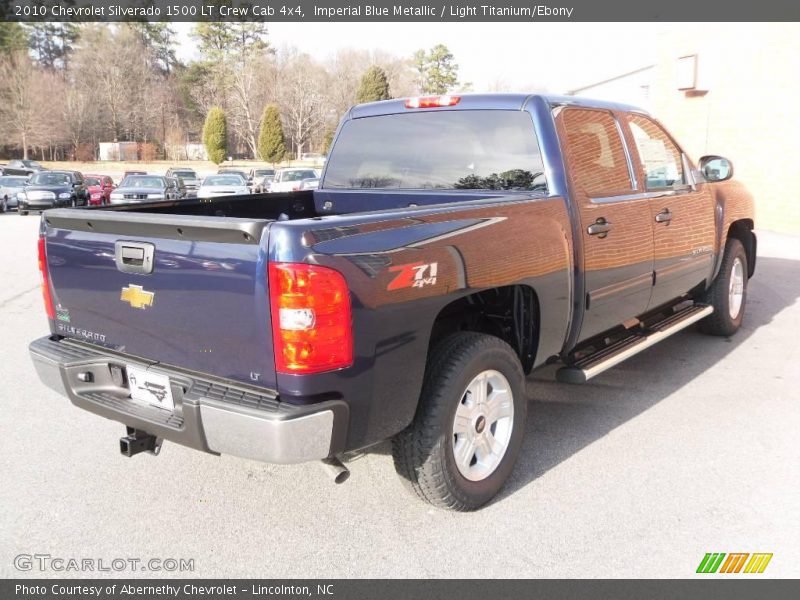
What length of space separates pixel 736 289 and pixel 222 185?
21672 mm

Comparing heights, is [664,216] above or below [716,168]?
below

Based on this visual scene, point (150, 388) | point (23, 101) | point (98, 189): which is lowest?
point (98, 189)

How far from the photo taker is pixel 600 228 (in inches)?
161

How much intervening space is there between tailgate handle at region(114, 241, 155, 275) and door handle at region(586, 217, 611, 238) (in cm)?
243

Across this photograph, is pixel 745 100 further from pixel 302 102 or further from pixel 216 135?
pixel 302 102

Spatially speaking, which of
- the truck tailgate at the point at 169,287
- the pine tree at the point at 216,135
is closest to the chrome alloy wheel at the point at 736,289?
the truck tailgate at the point at 169,287

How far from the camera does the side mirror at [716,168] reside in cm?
568

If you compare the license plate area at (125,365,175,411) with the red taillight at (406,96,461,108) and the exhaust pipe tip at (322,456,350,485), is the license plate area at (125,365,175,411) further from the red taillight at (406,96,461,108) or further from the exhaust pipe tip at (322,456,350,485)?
the red taillight at (406,96,461,108)

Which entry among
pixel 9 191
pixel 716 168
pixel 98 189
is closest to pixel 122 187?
pixel 9 191

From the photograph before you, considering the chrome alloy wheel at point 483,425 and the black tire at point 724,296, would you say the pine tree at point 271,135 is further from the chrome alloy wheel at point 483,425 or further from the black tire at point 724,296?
the chrome alloy wheel at point 483,425

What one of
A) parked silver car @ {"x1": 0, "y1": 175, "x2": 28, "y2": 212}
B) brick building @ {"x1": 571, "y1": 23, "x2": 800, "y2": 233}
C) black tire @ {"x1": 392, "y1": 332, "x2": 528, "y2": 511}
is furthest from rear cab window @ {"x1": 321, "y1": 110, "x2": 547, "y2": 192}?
parked silver car @ {"x1": 0, "y1": 175, "x2": 28, "y2": 212}

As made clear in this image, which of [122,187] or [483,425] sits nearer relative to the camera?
[483,425]

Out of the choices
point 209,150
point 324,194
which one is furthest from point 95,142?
point 324,194

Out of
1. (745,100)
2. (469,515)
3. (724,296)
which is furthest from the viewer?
(745,100)
